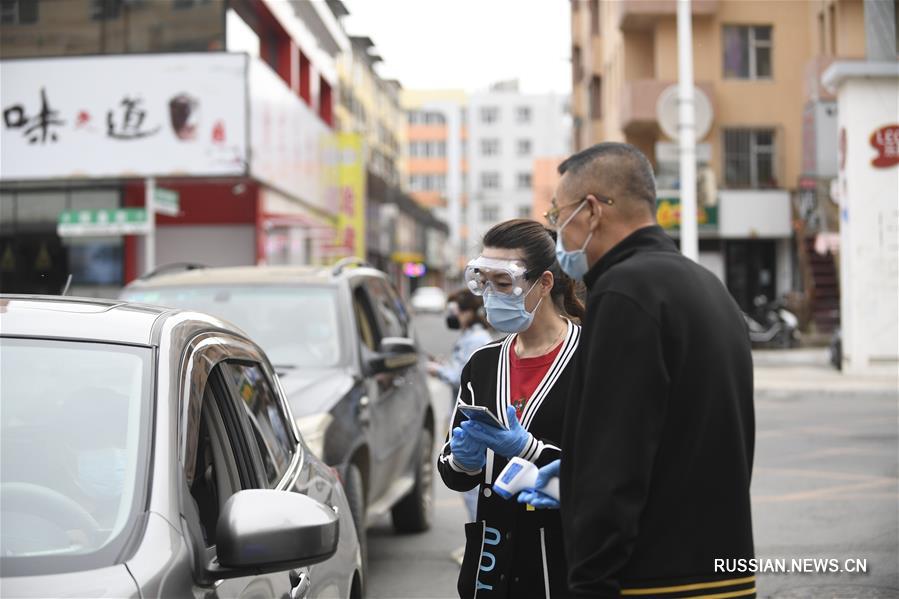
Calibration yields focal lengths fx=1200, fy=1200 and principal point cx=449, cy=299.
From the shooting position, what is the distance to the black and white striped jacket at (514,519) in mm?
3504

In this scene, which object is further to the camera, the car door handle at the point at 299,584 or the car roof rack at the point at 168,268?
the car roof rack at the point at 168,268

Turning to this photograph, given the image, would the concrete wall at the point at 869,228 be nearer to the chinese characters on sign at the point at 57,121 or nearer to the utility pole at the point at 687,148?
the utility pole at the point at 687,148

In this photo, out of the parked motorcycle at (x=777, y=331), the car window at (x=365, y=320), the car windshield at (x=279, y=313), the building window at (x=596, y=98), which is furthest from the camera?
the building window at (x=596, y=98)

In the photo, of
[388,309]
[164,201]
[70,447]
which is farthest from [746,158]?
[70,447]

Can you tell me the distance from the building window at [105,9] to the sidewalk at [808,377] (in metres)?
16.8

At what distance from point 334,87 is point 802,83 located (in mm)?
19357

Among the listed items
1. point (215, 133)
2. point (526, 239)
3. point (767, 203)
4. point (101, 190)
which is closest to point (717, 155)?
point (767, 203)

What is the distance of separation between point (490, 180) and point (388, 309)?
348 feet

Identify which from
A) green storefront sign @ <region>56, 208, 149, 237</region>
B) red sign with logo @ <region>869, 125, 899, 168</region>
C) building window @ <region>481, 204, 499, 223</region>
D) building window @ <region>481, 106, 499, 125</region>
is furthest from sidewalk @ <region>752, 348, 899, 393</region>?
building window @ <region>481, 106, 499, 125</region>

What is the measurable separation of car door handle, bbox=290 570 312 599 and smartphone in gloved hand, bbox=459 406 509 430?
0.65 m

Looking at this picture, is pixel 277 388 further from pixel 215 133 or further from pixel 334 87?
pixel 334 87

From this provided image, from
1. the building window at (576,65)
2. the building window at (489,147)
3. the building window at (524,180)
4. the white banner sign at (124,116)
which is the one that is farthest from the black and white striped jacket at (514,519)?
the building window at (489,147)

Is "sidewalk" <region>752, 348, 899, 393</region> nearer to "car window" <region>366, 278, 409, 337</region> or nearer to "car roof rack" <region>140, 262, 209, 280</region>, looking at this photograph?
"car window" <region>366, 278, 409, 337</region>

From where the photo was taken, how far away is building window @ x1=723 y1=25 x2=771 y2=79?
35.1m
